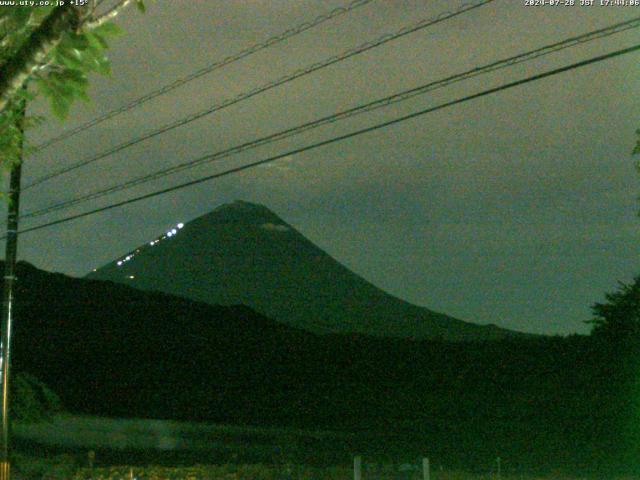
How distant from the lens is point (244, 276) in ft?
554

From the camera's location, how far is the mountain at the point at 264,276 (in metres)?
141

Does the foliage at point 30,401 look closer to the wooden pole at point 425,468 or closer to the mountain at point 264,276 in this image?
the wooden pole at point 425,468

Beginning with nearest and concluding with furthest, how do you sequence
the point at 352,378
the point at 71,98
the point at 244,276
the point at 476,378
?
the point at 71,98 < the point at 476,378 < the point at 352,378 < the point at 244,276

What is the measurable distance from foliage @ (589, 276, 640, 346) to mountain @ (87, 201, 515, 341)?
85.3 metres

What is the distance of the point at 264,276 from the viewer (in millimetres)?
173000

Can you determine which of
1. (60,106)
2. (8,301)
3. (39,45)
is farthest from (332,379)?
(39,45)

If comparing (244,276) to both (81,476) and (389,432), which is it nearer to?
(389,432)

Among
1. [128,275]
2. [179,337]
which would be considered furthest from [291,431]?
[128,275]

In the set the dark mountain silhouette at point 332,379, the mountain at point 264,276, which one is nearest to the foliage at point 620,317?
the dark mountain silhouette at point 332,379

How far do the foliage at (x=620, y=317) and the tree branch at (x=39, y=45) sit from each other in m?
36.1

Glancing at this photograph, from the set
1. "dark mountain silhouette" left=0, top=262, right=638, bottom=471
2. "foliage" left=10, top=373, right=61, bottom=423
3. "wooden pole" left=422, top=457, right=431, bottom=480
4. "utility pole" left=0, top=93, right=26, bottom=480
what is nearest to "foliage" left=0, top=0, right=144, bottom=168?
"wooden pole" left=422, top=457, right=431, bottom=480

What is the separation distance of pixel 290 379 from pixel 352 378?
4.11 m

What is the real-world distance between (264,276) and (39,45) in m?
169

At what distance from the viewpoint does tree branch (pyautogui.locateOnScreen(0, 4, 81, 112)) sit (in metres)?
4.28
